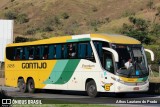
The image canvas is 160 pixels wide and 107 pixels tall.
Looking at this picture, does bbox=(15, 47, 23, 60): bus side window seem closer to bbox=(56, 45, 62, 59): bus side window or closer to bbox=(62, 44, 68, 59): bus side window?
bbox=(56, 45, 62, 59): bus side window

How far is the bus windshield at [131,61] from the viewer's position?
943 inches

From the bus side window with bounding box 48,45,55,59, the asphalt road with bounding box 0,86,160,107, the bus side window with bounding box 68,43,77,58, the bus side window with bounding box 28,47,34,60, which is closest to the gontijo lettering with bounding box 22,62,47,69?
the bus side window with bounding box 28,47,34,60

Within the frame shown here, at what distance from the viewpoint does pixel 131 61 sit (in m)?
24.3

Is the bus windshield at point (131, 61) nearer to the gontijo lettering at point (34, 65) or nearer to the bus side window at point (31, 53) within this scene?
the gontijo lettering at point (34, 65)

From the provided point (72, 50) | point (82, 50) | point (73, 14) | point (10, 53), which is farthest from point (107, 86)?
point (73, 14)

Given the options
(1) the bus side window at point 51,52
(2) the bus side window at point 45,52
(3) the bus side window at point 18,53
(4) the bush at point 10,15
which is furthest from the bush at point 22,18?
(1) the bus side window at point 51,52

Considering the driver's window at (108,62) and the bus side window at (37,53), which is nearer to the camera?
the driver's window at (108,62)

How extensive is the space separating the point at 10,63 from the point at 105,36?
983 cm

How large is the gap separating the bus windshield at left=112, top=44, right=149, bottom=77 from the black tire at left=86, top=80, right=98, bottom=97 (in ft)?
6.01

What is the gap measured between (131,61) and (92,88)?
103 inches

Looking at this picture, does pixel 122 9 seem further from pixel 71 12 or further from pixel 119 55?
pixel 119 55

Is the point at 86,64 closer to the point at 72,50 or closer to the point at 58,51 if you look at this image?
the point at 72,50

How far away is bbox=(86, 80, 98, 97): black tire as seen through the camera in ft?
81.5

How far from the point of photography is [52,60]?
92.4 ft
